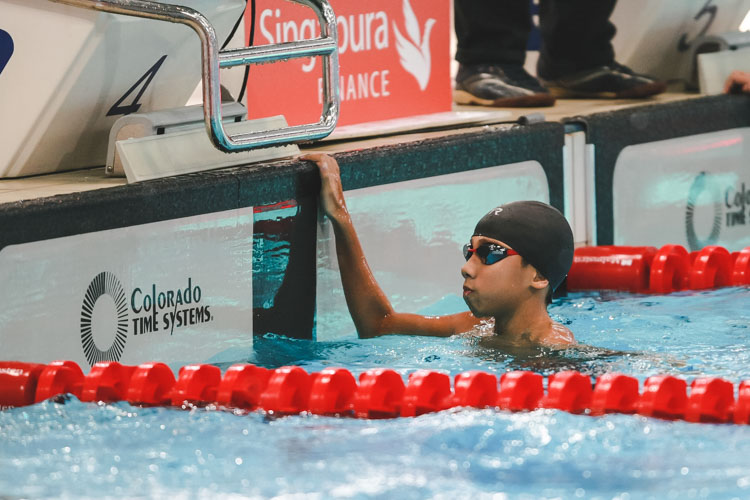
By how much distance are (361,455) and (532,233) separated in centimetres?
109

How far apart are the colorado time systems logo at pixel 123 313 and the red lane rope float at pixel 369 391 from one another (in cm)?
30

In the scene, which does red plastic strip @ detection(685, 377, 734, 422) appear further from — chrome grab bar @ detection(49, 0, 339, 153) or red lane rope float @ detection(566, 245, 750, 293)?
red lane rope float @ detection(566, 245, 750, 293)

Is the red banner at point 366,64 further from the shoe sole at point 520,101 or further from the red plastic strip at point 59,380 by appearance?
the red plastic strip at point 59,380

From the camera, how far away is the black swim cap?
11.8 ft

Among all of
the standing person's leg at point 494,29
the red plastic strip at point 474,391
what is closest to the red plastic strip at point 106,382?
the red plastic strip at point 474,391

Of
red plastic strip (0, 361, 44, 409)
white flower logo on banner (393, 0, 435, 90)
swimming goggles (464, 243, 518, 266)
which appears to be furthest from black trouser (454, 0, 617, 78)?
red plastic strip (0, 361, 44, 409)

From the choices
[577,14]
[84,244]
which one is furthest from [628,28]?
[84,244]

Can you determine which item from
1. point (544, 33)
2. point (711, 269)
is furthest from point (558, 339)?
point (544, 33)

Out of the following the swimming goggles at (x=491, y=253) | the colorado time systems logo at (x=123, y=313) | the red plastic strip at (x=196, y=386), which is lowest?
the red plastic strip at (x=196, y=386)

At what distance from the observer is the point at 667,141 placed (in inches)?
205

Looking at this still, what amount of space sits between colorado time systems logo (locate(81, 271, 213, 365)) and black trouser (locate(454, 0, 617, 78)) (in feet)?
6.77

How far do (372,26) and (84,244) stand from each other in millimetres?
1681

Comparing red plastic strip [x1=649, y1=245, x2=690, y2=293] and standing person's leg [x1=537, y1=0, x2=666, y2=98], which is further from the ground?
standing person's leg [x1=537, y1=0, x2=666, y2=98]

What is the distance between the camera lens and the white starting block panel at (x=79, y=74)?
366cm
